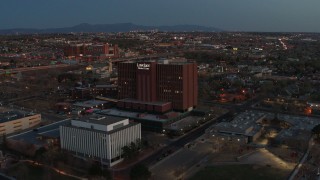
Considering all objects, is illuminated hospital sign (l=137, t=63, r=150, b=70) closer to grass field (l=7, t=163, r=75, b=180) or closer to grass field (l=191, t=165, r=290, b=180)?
grass field (l=191, t=165, r=290, b=180)

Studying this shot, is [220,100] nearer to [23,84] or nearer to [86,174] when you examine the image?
[86,174]

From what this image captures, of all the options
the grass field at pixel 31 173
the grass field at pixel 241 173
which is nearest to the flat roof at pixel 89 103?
the grass field at pixel 31 173

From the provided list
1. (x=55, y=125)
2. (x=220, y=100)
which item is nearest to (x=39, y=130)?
(x=55, y=125)

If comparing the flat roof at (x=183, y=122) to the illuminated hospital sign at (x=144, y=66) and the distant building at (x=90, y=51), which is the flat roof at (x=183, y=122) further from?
the distant building at (x=90, y=51)

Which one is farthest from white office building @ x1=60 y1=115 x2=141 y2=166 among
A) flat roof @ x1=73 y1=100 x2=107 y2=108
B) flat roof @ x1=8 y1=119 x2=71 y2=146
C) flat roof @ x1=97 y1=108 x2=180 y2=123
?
flat roof @ x1=73 y1=100 x2=107 y2=108

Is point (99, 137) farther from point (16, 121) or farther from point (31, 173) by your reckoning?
point (16, 121)
